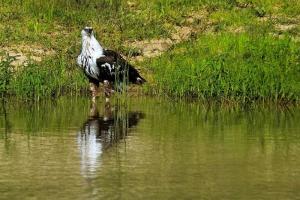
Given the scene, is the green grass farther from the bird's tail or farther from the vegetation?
the bird's tail

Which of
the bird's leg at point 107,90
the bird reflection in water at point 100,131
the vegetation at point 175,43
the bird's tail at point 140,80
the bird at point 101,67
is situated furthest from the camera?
the bird's tail at point 140,80

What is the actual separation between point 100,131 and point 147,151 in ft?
5.72

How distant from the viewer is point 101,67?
16156 mm

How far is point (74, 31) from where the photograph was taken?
20.5 metres

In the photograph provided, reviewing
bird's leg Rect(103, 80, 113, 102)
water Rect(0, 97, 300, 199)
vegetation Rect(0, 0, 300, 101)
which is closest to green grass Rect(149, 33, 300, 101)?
vegetation Rect(0, 0, 300, 101)

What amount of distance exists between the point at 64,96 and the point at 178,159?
6299mm

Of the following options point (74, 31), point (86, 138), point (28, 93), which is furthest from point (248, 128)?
point (74, 31)

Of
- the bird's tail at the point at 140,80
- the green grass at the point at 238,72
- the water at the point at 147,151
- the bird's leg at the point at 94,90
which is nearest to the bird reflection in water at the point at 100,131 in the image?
the water at the point at 147,151

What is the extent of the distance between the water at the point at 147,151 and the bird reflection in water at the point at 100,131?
0.01 meters

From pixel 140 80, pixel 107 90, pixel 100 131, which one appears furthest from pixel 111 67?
pixel 100 131

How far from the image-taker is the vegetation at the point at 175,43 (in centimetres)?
1570

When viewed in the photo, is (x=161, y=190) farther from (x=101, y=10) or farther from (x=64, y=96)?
(x=101, y=10)

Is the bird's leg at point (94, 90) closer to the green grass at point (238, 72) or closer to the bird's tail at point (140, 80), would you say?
the bird's tail at point (140, 80)

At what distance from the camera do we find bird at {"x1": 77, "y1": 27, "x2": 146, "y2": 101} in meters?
16.2
